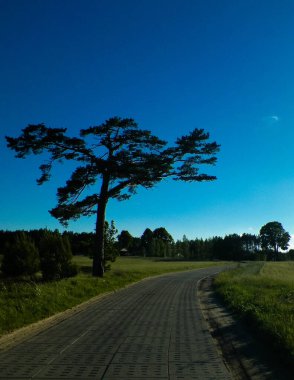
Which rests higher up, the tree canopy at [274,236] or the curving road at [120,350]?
the tree canopy at [274,236]

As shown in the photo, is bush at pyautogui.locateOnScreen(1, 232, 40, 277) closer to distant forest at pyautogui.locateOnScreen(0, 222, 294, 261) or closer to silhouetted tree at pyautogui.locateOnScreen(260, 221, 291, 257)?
distant forest at pyautogui.locateOnScreen(0, 222, 294, 261)

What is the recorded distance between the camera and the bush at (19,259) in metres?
32.6

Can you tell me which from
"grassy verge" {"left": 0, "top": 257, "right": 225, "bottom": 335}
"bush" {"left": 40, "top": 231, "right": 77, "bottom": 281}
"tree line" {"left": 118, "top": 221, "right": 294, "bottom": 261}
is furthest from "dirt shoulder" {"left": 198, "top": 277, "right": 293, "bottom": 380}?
"tree line" {"left": 118, "top": 221, "right": 294, "bottom": 261}

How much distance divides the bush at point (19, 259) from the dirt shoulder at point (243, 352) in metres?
19.2

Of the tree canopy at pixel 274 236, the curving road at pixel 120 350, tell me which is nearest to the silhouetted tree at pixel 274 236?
the tree canopy at pixel 274 236

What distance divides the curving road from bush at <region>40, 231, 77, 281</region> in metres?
14.7

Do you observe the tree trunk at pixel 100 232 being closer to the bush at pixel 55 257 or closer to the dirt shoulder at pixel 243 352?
the bush at pixel 55 257

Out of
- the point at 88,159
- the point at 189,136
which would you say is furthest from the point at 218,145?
the point at 88,159

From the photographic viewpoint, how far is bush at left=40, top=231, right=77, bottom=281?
101ft

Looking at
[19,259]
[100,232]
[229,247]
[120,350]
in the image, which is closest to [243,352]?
[120,350]

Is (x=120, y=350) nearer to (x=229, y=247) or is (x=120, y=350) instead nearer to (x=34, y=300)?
(x=34, y=300)

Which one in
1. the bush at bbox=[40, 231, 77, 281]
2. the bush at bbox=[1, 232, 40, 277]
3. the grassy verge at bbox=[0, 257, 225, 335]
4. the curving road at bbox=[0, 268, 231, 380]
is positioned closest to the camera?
the curving road at bbox=[0, 268, 231, 380]

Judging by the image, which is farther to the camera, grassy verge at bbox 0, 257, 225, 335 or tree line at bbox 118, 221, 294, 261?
tree line at bbox 118, 221, 294, 261

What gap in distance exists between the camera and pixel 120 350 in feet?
33.2
